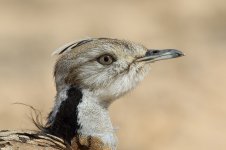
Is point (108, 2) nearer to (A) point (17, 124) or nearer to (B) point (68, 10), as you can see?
(B) point (68, 10)

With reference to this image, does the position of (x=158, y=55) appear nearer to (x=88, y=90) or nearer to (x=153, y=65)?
(x=88, y=90)

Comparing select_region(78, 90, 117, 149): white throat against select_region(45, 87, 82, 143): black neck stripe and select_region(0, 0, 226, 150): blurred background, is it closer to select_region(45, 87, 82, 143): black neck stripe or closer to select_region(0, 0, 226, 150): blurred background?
select_region(45, 87, 82, 143): black neck stripe

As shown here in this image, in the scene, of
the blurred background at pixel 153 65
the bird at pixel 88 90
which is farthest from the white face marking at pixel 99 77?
the blurred background at pixel 153 65

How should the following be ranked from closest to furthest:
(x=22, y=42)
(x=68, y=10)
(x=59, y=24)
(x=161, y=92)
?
(x=161, y=92) < (x=22, y=42) < (x=59, y=24) < (x=68, y=10)

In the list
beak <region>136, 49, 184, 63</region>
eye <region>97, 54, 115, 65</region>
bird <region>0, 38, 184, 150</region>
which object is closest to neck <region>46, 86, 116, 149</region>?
bird <region>0, 38, 184, 150</region>

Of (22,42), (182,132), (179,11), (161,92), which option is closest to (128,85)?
(182,132)

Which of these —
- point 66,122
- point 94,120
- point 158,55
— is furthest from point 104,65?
point 66,122

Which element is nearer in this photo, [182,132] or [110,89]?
[110,89]
